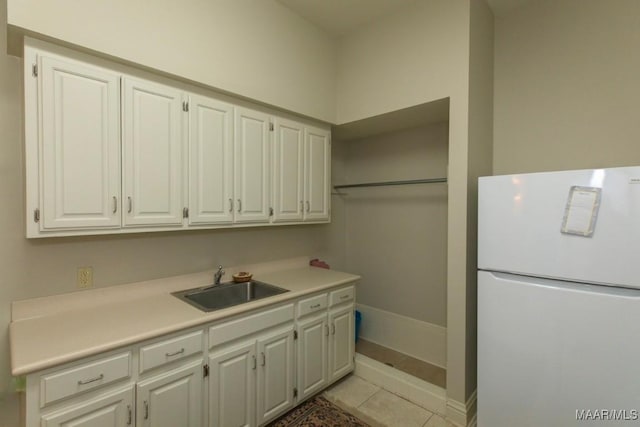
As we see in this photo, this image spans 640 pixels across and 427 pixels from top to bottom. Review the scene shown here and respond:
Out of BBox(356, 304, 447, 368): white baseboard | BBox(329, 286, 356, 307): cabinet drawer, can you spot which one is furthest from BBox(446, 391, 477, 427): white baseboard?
BBox(329, 286, 356, 307): cabinet drawer

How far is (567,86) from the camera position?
222cm

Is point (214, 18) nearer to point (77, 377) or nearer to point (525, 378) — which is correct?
point (77, 377)

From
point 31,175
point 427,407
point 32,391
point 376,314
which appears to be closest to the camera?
point 32,391

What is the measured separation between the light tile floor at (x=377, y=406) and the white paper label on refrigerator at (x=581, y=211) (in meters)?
1.57

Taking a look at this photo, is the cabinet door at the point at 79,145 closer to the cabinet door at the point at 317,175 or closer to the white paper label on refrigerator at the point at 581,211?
the cabinet door at the point at 317,175

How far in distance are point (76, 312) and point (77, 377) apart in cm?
58

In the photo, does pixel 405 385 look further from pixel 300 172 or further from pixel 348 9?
pixel 348 9

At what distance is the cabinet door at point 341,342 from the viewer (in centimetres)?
242

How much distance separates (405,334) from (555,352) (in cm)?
173

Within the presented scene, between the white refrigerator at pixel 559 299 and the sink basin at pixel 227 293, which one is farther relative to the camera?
the sink basin at pixel 227 293

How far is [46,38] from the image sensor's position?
144 cm

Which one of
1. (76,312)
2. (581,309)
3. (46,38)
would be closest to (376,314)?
(581,309)

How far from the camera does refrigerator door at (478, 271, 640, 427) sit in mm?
1404

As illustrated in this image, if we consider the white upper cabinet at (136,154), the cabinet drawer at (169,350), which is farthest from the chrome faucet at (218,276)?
the cabinet drawer at (169,350)
